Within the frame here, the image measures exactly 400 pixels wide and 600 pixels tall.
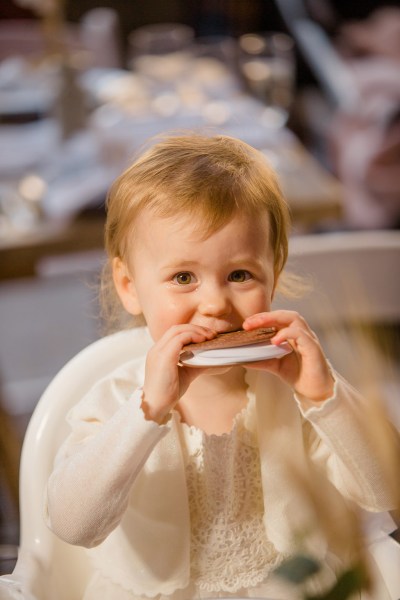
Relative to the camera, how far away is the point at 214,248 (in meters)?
0.69

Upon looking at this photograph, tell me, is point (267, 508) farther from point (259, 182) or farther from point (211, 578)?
point (259, 182)

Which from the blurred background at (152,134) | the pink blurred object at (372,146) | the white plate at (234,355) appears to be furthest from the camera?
the pink blurred object at (372,146)

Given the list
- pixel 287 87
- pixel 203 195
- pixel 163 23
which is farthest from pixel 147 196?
pixel 163 23

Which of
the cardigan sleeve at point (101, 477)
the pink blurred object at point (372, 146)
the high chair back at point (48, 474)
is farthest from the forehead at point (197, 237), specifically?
the pink blurred object at point (372, 146)

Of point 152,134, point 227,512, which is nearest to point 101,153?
point 152,134

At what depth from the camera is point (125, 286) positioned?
30.6 inches

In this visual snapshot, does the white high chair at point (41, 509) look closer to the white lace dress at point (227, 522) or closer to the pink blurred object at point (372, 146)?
the white lace dress at point (227, 522)

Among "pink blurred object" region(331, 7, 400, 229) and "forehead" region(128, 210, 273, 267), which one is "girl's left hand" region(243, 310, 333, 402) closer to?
"forehead" region(128, 210, 273, 267)

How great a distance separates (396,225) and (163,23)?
2157 millimetres

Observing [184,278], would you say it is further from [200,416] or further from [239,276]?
[200,416]

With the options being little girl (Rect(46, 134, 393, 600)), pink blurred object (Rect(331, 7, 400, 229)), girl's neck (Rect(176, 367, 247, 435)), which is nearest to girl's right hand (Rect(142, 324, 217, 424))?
little girl (Rect(46, 134, 393, 600))

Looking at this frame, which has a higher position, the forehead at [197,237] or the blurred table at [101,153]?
the forehead at [197,237]

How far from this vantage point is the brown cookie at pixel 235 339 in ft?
2.13

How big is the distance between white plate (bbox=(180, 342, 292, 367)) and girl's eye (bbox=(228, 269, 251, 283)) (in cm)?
7
